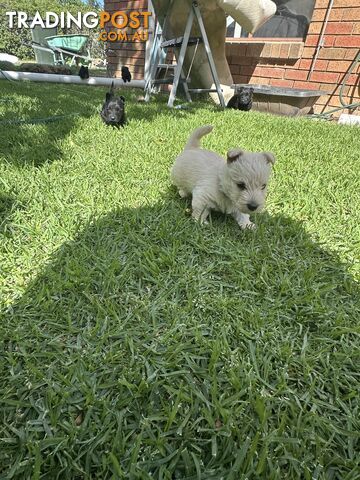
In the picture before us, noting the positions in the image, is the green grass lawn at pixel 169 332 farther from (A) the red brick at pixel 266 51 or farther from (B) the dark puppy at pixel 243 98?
(A) the red brick at pixel 266 51

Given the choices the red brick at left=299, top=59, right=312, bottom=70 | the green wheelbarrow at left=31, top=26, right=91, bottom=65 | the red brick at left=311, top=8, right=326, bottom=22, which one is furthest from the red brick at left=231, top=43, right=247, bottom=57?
the green wheelbarrow at left=31, top=26, right=91, bottom=65

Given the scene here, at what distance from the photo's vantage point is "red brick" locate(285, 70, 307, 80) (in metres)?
6.97

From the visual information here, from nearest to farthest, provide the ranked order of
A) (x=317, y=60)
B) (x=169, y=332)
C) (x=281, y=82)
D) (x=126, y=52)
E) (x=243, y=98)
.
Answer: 1. (x=169, y=332)
2. (x=243, y=98)
3. (x=317, y=60)
4. (x=281, y=82)
5. (x=126, y=52)

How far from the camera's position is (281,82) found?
739 cm

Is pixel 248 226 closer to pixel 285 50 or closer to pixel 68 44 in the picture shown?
pixel 285 50

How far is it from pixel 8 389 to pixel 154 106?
221 inches

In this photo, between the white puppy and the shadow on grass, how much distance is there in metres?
0.29

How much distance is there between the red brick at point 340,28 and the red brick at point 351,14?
98mm

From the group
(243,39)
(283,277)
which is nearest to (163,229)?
(283,277)

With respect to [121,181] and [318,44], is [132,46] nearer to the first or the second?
[318,44]

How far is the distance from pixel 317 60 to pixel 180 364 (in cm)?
772

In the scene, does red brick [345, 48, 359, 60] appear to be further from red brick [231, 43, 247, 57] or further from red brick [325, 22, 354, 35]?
red brick [231, 43, 247, 57]

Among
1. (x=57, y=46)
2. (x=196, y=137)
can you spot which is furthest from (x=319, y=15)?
(x=57, y=46)

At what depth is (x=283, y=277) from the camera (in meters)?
1.69
